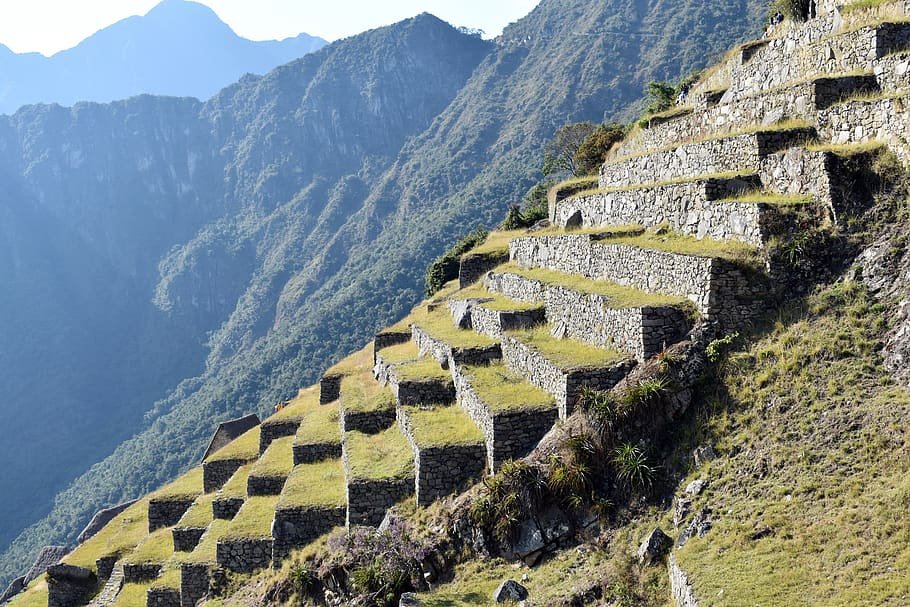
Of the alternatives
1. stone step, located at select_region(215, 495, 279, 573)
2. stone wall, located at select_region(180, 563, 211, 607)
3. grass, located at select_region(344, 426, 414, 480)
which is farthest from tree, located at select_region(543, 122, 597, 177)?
stone wall, located at select_region(180, 563, 211, 607)

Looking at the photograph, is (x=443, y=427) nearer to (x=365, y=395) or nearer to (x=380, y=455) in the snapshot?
(x=380, y=455)

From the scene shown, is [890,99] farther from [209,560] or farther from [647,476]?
[209,560]

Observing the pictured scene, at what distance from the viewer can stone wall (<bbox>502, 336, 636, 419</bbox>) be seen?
437 inches

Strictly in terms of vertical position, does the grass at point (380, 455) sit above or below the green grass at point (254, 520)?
above

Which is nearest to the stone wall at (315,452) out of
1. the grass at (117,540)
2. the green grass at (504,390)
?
the green grass at (504,390)

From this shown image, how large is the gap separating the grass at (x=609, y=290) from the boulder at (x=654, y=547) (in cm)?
344

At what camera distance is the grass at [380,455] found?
13711mm

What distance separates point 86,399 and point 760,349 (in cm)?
16292

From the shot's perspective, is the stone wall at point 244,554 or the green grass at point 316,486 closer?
the green grass at point 316,486

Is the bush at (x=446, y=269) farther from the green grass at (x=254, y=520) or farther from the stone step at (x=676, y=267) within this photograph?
the stone step at (x=676, y=267)

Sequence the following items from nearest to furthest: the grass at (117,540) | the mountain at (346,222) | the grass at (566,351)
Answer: the grass at (566,351) → the grass at (117,540) → the mountain at (346,222)

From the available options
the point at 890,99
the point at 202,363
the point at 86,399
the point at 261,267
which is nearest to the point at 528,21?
the point at 261,267

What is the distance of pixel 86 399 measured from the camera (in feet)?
502

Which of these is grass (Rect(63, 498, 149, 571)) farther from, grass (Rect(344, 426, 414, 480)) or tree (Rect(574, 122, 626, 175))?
tree (Rect(574, 122, 626, 175))
